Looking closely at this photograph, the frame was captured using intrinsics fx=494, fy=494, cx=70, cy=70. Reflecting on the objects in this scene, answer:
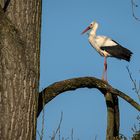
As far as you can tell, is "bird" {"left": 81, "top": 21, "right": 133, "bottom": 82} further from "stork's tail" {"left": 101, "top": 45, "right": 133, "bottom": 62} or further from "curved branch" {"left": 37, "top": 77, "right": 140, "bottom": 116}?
"curved branch" {"left": 37, "top": 77, "right": 140, "bottom": 116}

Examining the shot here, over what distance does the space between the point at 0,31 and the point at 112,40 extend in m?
11.9

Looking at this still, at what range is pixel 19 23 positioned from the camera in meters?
4.39

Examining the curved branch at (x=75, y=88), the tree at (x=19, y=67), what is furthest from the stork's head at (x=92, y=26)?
the tree at (x=19, y=67)

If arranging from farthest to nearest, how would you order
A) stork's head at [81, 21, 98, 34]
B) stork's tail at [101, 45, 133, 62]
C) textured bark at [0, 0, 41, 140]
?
stork's head at [81, 21, 98, 34]
stork's tail at [101, 45, 133, 62]
textured bark at [0, 0, 41, 140]

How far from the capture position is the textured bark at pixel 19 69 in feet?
13.5

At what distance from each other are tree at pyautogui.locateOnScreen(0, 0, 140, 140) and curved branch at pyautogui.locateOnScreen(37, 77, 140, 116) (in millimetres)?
653

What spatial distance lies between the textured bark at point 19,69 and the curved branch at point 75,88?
657 mm

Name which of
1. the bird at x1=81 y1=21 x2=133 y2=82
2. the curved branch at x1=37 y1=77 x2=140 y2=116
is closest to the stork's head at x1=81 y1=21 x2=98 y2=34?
the bird at x1=81 y1=21 x2=133 y2=82

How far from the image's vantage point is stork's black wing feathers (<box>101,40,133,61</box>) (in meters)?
15.1

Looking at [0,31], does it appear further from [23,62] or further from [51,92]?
[51,92]

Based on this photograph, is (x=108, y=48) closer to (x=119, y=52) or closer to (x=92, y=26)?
(x=119, y=52)

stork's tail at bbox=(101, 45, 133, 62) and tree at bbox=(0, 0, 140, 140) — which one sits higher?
stork's tail at bbox=(101, 45, 133, 62)

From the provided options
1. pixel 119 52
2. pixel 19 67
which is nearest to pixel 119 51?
pixel 119 52

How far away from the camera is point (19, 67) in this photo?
13.9 ft
